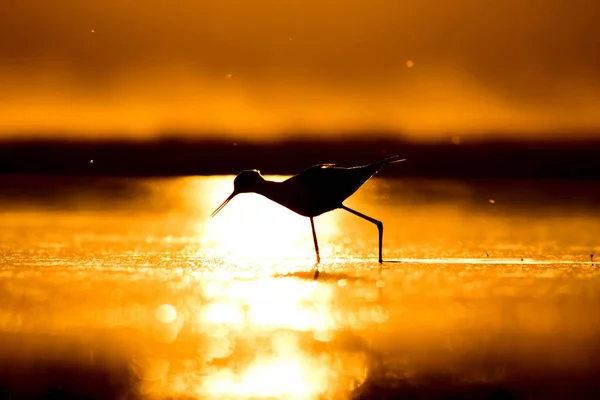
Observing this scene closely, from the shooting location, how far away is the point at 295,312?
8.32 m

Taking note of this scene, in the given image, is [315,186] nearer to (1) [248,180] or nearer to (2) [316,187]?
(2) [316,187]

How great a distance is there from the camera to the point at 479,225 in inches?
744

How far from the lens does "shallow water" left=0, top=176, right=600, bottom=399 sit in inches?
232

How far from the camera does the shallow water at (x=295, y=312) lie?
5883 mm

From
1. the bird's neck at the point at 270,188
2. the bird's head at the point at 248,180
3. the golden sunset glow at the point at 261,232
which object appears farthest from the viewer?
the golden sunset glow at the point at 261,232

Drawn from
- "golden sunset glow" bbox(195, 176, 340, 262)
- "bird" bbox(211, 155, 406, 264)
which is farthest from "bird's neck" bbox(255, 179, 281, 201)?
"golden sunset glow" bbox(195, 176, 340, 262)

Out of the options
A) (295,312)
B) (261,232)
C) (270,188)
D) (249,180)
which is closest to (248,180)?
(249,180)

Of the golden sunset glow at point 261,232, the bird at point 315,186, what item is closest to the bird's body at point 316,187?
the bird at point 315,186

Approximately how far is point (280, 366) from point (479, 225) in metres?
13.1

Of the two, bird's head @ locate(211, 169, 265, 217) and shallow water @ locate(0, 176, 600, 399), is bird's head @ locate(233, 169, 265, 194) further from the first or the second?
shallow water @ locate(0, 176, 600, 399)

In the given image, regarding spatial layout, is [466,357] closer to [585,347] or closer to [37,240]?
[585,347]

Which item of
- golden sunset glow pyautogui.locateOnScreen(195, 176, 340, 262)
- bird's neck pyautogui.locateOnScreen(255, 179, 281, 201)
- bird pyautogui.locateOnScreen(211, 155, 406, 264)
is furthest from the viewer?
golden sunset glow pyautogui.locateOnScreen(195, 176, 340, 262)

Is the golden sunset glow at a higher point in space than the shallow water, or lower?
higher

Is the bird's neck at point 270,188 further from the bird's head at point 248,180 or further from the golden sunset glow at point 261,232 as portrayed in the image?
the golden sunset glow at point 261,232
